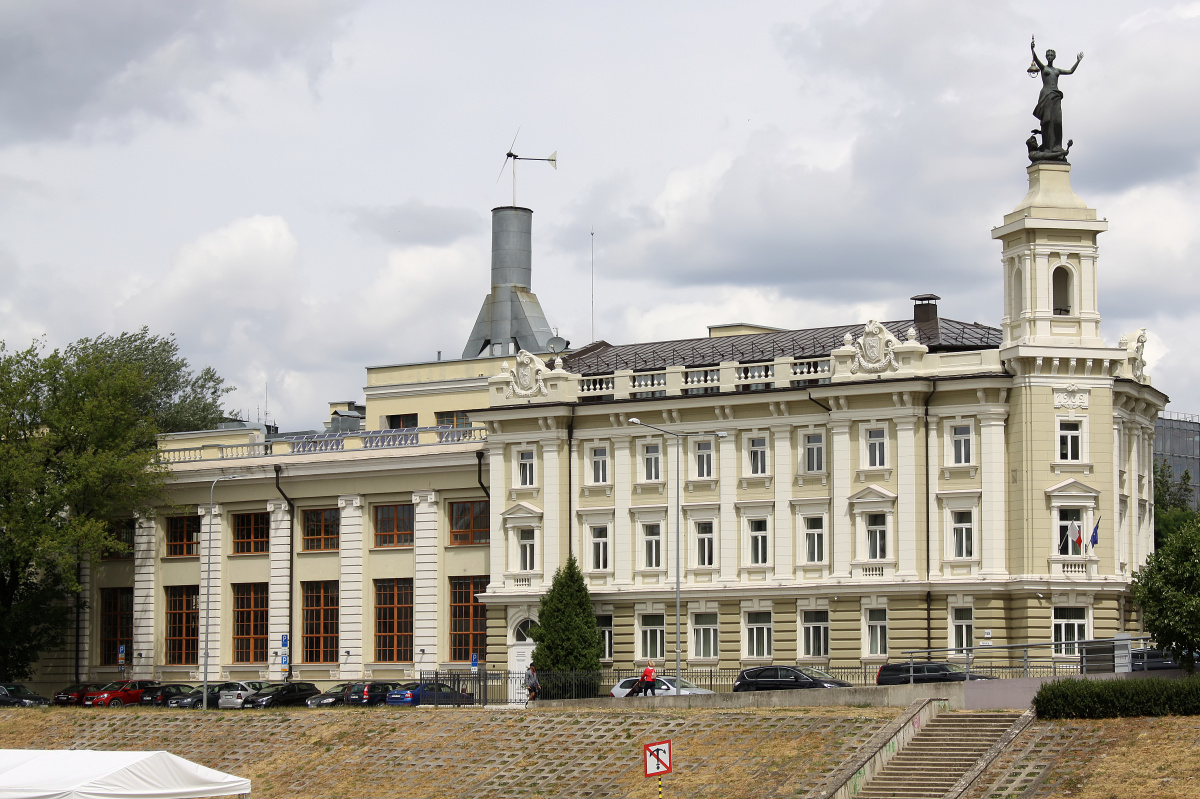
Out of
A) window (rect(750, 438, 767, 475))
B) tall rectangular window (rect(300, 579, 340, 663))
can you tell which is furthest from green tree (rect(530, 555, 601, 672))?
tall rectangular window (rect(300, 579, 340, 663))

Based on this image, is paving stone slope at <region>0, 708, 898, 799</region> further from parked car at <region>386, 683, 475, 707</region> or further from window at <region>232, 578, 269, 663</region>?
window at <region>232, 578, 269, 663</region>

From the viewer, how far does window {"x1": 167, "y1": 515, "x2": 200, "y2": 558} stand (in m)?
90.3

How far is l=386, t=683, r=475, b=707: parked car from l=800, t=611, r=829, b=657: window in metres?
13.0

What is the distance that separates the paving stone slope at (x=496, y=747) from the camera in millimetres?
54375

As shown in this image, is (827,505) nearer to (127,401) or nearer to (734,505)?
(734,505)

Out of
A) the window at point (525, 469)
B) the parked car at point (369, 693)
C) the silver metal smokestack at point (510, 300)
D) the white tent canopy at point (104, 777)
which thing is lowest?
the parked car at point (369, 693)

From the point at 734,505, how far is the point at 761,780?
23.2 meters

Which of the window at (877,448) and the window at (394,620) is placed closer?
the window at (877,448)

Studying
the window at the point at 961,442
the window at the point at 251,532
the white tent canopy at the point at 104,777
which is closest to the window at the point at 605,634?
the window at the point at 961,442

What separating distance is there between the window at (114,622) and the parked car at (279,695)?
17.1 meters

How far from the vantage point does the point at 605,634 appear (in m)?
77.5

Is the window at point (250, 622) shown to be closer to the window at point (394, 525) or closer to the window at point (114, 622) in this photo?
the window at point (114, 622)

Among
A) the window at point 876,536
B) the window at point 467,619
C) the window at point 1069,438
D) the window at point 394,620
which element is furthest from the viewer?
the window at point 394,620

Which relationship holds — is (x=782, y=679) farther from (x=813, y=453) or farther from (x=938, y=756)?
A: (x=938, y=756)
